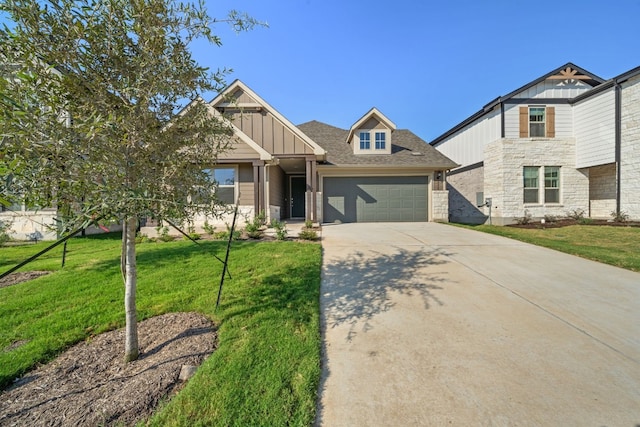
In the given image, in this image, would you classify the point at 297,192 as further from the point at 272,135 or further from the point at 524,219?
the point at 524,219

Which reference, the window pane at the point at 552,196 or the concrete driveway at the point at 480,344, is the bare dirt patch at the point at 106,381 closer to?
the concrete driveway at the point at 480,344

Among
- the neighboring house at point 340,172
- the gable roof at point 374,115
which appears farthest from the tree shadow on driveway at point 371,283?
the gable roof at point 374,115

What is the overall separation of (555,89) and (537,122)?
178cm

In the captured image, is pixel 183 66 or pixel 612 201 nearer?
pixel 183 66

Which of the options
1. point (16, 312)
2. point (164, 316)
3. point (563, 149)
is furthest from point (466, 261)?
point (563, 149)

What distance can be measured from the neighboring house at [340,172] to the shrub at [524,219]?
347cm

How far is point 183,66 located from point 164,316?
3.04 meters

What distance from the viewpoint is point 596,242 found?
8.09 m

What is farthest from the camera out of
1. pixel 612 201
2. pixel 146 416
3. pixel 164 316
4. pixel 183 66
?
pixel 612 201

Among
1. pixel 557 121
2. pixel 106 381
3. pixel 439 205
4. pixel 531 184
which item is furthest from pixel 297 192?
pixel 557 121

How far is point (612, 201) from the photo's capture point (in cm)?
1251

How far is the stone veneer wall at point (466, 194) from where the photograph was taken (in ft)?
48.4

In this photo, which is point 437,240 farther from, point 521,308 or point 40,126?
point 40,126

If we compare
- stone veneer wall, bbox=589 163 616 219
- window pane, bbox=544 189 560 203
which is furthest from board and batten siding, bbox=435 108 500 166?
stone veneer wall, bbox=589 163 616 219
